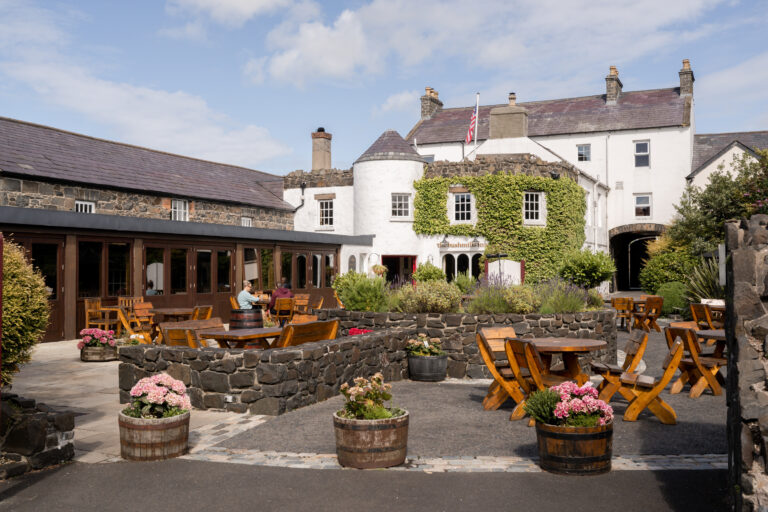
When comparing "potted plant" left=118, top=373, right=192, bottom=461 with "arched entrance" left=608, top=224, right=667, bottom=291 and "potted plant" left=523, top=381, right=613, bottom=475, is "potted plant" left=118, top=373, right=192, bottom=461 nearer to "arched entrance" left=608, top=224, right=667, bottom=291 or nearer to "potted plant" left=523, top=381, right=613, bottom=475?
"potted plant" left=523, top=381, right=613, bottom=475

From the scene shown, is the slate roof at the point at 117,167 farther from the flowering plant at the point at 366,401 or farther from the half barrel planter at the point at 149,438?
the flowering plant at the point at 366,401

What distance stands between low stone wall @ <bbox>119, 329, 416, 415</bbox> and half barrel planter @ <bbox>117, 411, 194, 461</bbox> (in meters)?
1.96

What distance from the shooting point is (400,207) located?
93.2ft

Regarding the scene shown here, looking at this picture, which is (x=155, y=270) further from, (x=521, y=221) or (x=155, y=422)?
(x=521, y=221)

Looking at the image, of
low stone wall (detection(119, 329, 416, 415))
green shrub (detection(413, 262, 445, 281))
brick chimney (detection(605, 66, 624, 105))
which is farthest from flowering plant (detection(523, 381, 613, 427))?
brick chimney (detection(605, 66, 624, 105))

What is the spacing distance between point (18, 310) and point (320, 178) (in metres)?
24.8

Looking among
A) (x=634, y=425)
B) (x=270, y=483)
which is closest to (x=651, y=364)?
(x=634, y=425)

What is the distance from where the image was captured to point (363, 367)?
33.3 feet

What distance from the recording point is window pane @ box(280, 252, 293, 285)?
2336 cm

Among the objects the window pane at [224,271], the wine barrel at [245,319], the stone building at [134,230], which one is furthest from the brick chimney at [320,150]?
the wine barrel at [245,319]

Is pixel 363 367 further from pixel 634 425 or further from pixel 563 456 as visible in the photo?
pixel 563 456

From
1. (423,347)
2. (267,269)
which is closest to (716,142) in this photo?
(267,269)

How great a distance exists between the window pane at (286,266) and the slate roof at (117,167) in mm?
3892

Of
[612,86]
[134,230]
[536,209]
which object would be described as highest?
[612,86]
